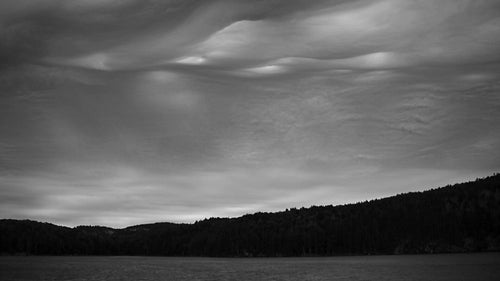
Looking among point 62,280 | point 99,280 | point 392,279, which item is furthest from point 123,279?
point 392,279

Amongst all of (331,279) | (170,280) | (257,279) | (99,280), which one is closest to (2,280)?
(99,280)

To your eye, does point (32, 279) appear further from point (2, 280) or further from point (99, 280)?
point (99, 280)

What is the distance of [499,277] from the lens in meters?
99.6

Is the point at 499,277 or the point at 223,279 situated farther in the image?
the point at 223,279

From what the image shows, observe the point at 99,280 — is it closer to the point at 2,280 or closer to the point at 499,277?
the point at 2,280

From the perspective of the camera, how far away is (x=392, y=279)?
109 m

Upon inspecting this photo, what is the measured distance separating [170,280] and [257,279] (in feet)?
61.2

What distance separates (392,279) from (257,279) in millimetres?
28148

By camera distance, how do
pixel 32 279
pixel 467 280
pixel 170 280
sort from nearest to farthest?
pixel 467 280
pixel 170 280
pixel 32 279

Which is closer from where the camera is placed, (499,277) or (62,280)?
(499,277)

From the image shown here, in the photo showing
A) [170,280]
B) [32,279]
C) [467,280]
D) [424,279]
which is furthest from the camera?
[32,279]

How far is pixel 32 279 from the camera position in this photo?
122375 millimetres

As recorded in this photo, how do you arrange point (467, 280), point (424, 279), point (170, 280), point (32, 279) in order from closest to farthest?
point (467, 280), point (424, 279), point (170, 280), point (32, 279)

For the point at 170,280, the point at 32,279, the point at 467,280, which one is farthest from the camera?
the point at 32,279
